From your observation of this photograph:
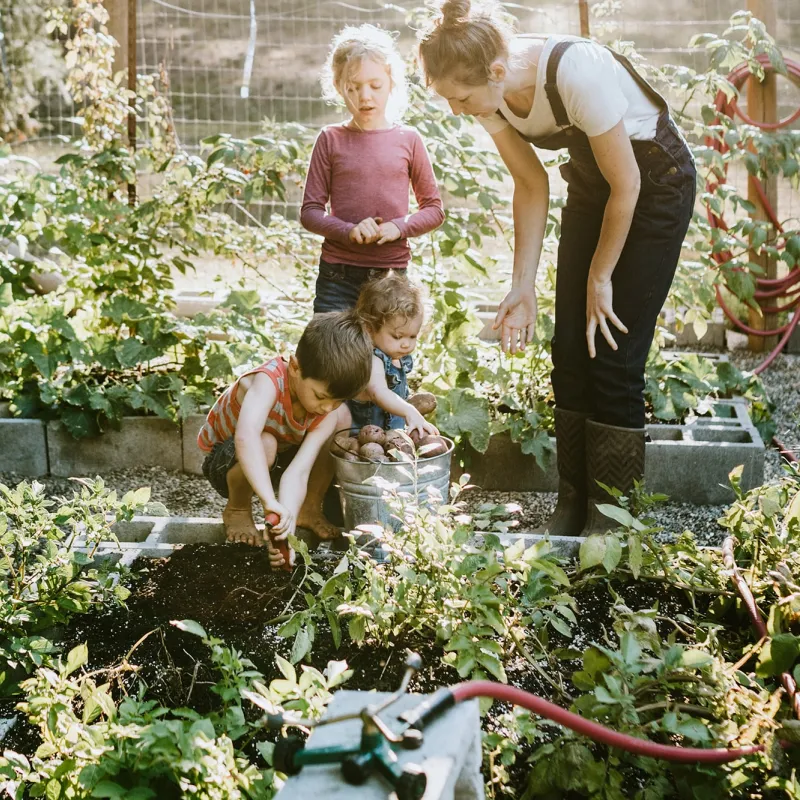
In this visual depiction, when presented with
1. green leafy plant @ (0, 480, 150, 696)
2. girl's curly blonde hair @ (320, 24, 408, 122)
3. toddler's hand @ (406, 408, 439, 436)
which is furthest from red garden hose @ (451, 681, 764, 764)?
girl's curly blonde hair @ (320, 24, 408, 122)

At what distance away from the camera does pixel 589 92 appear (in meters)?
2.20

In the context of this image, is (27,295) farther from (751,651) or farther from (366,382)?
(751,651)

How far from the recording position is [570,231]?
261cm

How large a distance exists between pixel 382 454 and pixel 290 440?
33cm

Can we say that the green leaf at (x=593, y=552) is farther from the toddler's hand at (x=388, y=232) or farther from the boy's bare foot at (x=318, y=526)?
the toddler's hand at (x=388, y=232)

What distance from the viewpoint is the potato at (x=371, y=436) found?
97.7 inches

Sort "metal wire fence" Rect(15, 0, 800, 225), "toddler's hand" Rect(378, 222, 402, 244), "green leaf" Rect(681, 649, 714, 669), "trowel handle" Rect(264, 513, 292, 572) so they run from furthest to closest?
"metal wire fence" Rect(15, 0, 800, 225)
"toddler's hand" Rect(378, 222, 402, 244)
"trowel handle" Rect(264, 513, 292, 572)
"green leaf" Rect(681, 649, 714, 669)

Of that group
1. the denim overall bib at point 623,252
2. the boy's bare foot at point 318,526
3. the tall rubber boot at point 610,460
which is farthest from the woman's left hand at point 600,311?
the boy's bare foot at point 318,526

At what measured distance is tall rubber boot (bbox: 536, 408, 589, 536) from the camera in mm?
2715

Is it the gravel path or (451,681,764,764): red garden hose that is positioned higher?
(451,681,764,764): red garden hose

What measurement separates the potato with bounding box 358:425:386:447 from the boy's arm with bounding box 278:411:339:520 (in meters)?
0.10

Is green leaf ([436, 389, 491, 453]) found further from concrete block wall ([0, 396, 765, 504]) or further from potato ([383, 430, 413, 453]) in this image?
potato ([383, 430, 413, 453])

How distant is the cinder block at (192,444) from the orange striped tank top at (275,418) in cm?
88

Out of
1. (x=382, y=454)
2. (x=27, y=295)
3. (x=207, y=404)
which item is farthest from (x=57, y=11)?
(x=382, y=454)
